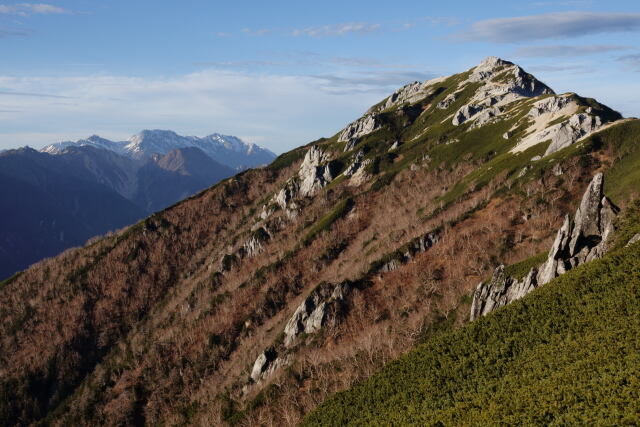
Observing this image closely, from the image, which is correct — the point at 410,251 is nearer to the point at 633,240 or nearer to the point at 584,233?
the point at 584,233

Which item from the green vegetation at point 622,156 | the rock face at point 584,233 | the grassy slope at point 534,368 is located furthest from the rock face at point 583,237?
the green vegetation at point 622,156

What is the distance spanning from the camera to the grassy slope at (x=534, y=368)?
3288 cm

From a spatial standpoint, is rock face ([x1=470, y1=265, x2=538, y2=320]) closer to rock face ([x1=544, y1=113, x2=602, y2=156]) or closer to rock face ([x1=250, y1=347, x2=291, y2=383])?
rock face ([x1=250, y1=347, x2=291, y2=383])

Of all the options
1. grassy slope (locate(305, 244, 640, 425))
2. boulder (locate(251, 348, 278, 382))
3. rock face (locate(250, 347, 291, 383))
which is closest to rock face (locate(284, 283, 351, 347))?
boulder (locate(251, 348, 278, 382))

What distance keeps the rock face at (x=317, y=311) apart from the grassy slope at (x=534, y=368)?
73.3 m

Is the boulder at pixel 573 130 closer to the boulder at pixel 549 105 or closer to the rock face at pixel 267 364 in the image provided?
the boulder at pixel 549 105

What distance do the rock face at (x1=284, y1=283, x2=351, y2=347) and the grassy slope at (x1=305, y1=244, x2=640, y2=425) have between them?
7331 centimetres

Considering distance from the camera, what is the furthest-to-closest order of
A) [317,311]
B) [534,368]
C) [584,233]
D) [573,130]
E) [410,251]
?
[573,130] → [410,251] → [317,311] → [584,233] → [534,368]

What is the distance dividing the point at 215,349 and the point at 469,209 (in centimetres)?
11927

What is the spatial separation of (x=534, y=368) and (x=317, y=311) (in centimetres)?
9808

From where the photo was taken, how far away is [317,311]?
134 metres

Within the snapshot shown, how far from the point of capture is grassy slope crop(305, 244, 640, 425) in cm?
3288

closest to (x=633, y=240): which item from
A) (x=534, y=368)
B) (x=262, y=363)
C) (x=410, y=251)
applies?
(x=534, y=368)

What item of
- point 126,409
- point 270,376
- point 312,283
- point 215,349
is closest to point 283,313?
point 312,283
